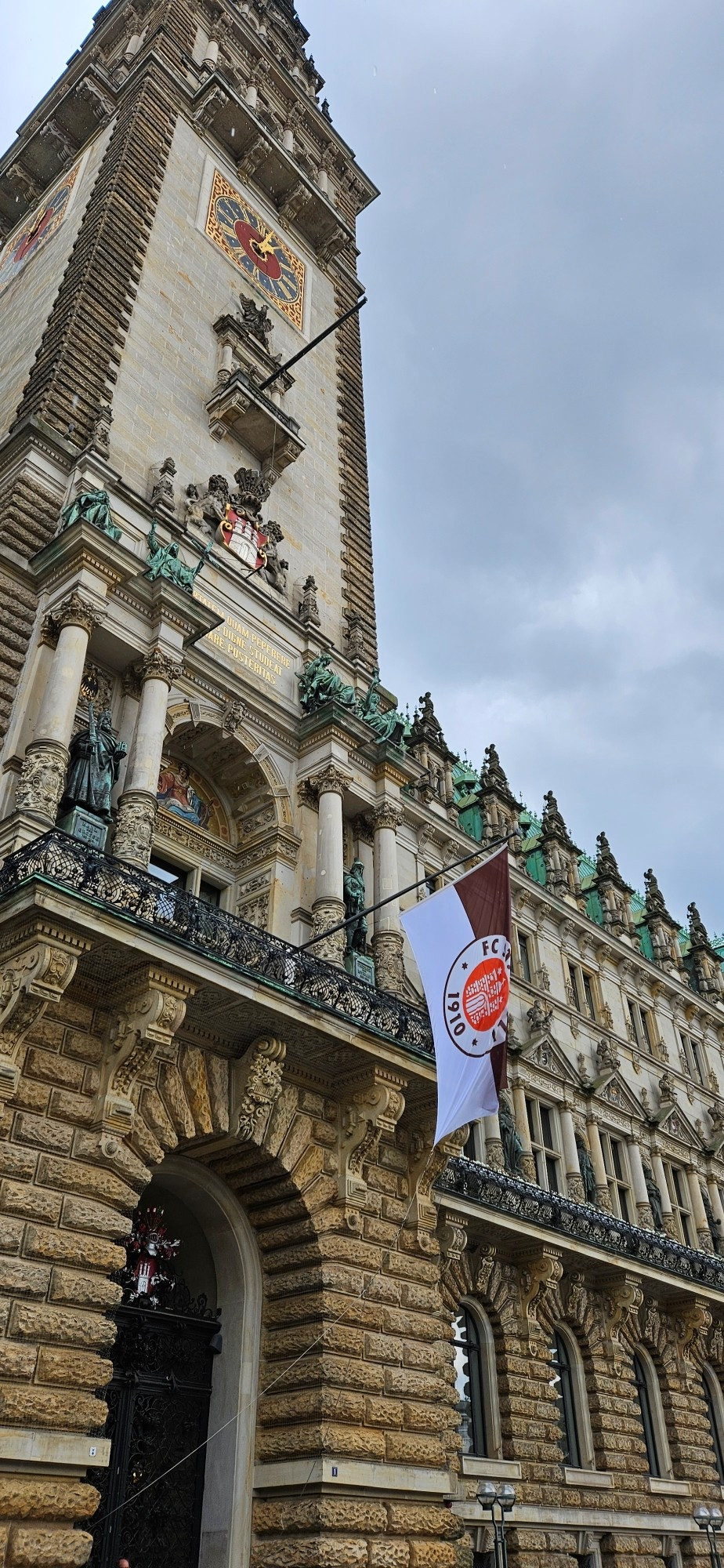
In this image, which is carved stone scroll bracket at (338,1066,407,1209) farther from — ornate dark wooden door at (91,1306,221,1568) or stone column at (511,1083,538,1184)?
stone column at (511,1083,538,1184)

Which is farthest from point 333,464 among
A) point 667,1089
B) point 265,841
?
point 667,1089

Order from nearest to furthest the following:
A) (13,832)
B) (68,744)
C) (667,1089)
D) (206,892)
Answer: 1. (13,832)
2. (68,744)
3. (206,892)
4. (667,1089)

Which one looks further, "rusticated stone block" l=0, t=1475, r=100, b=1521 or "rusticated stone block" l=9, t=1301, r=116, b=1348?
"rusticated stone block" l=9, t=1301, r=116, b=1348

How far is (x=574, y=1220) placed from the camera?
80.5ft

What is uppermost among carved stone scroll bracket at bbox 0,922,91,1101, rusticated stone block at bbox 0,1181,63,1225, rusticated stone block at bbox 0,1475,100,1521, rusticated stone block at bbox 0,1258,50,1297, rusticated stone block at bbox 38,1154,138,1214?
carved stone scroll bracket at bbox 0,922,91,1101

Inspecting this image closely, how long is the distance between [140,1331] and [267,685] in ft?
39.3

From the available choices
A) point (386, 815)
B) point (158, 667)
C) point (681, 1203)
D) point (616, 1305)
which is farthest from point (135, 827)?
point (681, 1203)

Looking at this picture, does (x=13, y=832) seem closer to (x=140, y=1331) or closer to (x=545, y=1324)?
(x=140, y=1331)

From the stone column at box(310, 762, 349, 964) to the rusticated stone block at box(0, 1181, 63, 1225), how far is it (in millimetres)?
6740

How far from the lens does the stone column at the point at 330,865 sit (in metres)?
20.0

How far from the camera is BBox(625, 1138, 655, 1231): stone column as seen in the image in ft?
101

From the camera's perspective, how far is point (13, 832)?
1548cm

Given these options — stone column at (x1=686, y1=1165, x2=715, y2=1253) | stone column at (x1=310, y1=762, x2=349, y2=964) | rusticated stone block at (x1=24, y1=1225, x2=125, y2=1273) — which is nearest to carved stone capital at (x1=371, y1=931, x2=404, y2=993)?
stone column at (x1=310, y1=762, x2=349, y2=964)

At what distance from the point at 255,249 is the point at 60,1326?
2916cm
